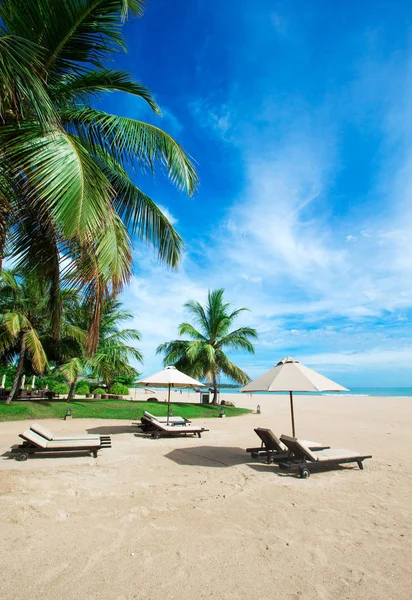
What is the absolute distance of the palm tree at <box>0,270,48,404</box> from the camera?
552 inches

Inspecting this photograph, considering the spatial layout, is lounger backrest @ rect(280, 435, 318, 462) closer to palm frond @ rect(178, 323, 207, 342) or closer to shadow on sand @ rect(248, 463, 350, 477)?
shadow on sand @ rect(248, 463, 350, 477)

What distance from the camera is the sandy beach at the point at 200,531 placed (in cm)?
263

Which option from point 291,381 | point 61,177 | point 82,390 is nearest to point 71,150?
point 61,177

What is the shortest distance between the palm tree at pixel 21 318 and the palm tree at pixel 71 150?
8.94m

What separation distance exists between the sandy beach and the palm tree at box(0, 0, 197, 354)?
2357mm

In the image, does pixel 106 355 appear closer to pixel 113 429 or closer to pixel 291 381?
pixel 113 429

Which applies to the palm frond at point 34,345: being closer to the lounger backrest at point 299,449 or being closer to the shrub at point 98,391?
the lounger backrest at point 299,449

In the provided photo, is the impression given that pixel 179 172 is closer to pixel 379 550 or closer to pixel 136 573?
pixel 136 573

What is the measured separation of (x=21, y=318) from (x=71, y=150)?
1225 cm

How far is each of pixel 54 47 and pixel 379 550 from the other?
23.6ft

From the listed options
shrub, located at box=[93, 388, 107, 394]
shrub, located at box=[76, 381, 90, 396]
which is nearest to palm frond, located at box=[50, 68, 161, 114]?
shrub, located at box=[93, 388, 107, 394]

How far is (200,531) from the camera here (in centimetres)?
357

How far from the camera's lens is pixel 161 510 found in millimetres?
4141

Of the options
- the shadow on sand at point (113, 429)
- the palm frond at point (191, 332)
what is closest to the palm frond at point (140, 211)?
the shadow on sand at point (113, 429)
